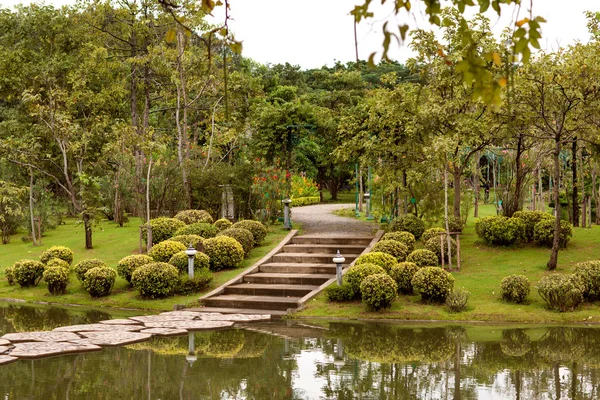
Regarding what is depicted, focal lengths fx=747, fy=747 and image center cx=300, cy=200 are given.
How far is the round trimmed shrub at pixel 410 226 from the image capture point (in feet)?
56.1

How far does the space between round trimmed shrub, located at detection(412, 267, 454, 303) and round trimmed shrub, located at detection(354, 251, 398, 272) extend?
0.97 m

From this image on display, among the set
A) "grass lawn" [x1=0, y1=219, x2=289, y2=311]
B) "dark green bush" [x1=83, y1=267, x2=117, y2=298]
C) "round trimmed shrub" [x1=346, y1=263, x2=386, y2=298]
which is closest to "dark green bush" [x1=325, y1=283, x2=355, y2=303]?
"round trimmed shrub" [x1=346, y1=263, x2=386, y2=298]

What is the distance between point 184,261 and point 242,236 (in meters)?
1.91

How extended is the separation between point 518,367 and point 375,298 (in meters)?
4.01

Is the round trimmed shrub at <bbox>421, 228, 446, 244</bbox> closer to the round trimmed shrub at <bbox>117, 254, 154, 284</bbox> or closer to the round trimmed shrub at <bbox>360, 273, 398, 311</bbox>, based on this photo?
the round trimmed shrub at <bbox>360, 273, 398, 311</bbox>

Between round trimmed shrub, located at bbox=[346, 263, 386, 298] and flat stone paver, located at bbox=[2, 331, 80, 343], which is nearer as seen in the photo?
Answer: flat stone paver, located at bbox=[2, 331, 80, 343]

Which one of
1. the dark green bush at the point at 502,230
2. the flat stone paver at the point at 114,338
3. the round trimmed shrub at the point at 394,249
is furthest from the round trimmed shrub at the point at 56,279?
the dark green bush at the point at 502,230

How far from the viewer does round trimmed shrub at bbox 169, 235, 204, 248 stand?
16.5m

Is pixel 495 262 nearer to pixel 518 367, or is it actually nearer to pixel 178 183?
pixel 518 367

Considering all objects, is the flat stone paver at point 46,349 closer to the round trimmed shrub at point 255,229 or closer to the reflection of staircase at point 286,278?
the reflection of staircase at point 286,278

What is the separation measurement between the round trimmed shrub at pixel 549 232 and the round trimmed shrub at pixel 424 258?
2857 millimetres

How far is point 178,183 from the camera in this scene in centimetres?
2117

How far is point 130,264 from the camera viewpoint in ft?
51.0

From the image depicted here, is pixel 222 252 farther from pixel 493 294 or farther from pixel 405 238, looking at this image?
pixel 493 294
